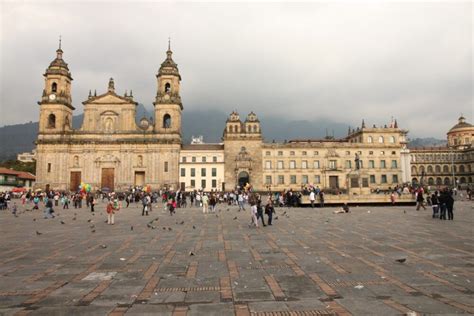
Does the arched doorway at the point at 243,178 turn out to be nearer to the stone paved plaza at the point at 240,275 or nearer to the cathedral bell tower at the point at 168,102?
the cathedral bell tower at the point at 168,102

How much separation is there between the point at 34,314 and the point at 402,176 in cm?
7280

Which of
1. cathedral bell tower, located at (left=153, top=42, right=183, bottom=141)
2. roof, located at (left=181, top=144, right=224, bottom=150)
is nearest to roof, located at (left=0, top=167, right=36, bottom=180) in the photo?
cathedral bell tower, located at (left=153, top=42, right=183, bottom=141)

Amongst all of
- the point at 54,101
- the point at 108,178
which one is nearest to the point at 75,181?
the point at 108,178

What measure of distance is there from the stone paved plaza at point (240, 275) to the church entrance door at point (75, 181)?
5229 cm

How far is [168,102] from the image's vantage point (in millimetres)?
61844

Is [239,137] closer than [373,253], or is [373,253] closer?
[373,253]

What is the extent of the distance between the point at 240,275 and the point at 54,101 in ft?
212

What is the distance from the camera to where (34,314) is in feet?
17.1

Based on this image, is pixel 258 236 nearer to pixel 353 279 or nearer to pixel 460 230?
pixel 353 279

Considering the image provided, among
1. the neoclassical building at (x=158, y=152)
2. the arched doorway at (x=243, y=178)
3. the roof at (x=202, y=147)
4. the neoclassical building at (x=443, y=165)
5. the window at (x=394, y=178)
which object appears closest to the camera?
the neoclassical building at (x=158, y=152)

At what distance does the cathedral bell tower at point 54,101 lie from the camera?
61.8 meters

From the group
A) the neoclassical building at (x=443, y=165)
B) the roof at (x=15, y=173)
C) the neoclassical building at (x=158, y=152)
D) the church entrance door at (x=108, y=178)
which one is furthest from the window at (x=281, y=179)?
the roof at (x=15, y=173)

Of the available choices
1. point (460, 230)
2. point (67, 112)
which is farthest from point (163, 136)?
point (460, 230)

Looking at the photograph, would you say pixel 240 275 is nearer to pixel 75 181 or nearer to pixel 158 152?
pixel 158 152
